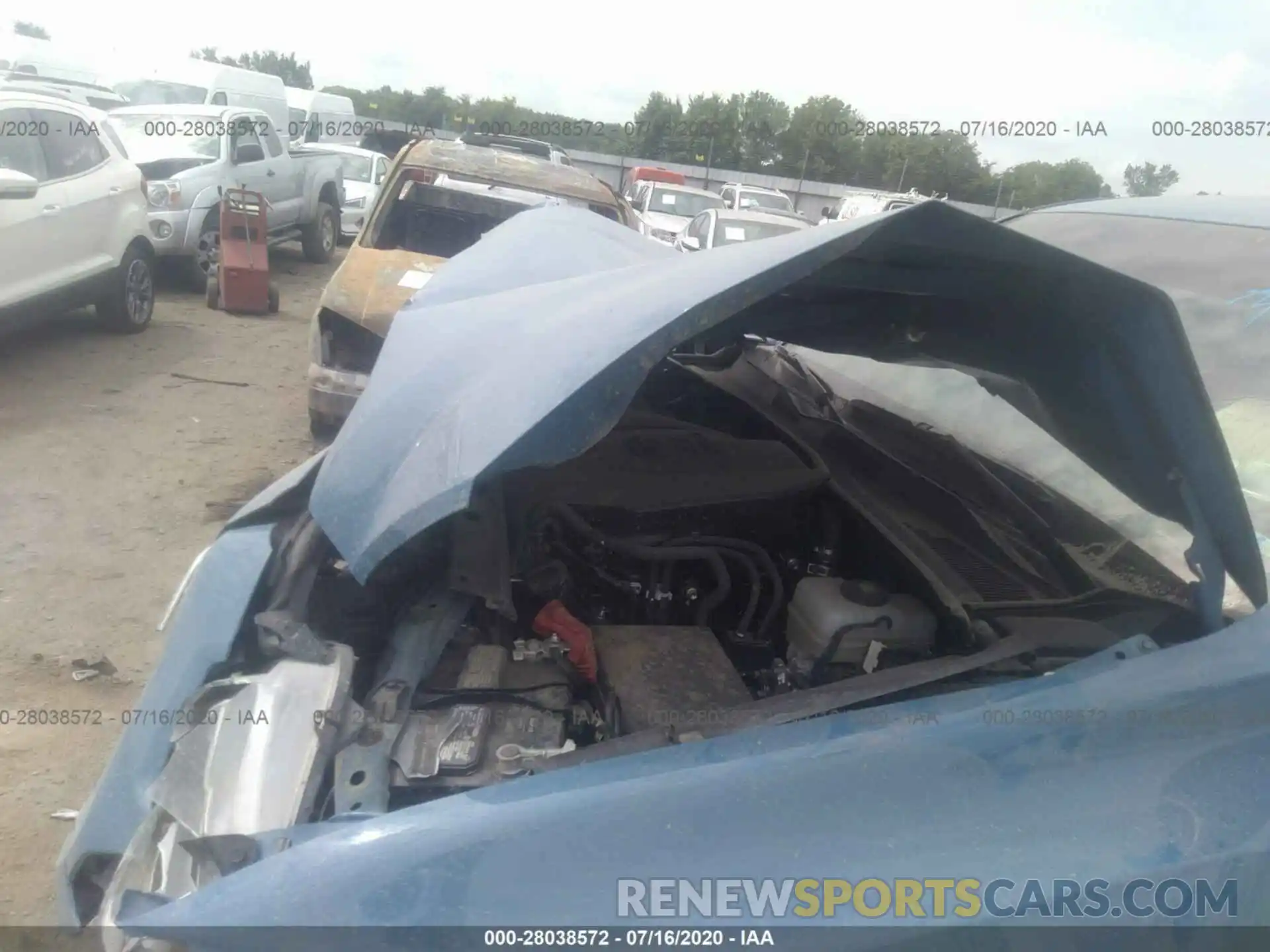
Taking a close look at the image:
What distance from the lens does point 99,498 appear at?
14.3ft

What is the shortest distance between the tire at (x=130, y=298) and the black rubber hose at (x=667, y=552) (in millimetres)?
6033

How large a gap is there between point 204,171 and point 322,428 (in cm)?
521

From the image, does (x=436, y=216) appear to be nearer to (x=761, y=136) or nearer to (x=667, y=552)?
(x=667, y=552)

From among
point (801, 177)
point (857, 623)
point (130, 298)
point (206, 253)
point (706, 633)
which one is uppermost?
point (801, 177)

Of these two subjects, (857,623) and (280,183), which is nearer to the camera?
(857,623)

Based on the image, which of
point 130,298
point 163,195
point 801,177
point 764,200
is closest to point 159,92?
point 163,195

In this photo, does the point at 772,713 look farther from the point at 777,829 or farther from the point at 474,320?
the point at 474,320

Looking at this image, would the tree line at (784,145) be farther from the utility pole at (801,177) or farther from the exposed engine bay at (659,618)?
the exposed engine bay at (659,618)

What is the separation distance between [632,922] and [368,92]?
4086 centimetres

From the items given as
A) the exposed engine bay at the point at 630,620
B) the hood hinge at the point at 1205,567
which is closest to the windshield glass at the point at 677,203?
the exposed engine bay at the point at 630,620

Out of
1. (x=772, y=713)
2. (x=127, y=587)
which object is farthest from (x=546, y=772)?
(x=127, y=587)

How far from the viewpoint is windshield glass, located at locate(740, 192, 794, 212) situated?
54.2ft

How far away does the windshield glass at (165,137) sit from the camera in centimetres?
884

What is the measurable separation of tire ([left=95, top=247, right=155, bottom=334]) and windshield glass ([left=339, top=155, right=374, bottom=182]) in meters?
7.04
